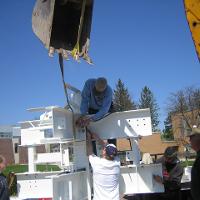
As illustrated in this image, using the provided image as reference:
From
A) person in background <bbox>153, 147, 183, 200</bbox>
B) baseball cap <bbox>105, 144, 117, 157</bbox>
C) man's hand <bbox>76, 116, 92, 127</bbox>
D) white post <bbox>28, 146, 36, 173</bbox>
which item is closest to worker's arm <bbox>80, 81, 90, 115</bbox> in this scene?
man's hand <bbox>76, 116, 92, 127</bbox>

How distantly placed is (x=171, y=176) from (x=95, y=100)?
Answer: 7.57 feet

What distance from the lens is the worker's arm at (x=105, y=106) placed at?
6.88m

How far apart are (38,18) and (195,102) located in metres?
62.0

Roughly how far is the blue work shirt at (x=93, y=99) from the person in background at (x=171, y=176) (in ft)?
6.51

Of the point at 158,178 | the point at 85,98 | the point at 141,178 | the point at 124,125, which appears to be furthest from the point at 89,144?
the point at 158,178

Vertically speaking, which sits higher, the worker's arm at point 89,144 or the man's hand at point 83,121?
the man's hand at point 83,121

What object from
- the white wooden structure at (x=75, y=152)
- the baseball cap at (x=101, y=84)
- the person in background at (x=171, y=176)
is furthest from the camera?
the person in background at (x=171, y=176)

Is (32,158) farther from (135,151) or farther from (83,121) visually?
(135,151)

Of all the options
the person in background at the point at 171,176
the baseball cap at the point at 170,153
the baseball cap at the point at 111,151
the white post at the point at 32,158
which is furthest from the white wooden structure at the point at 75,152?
the baseball cap at the point at 170,153

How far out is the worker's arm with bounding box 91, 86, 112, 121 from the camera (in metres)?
6.88

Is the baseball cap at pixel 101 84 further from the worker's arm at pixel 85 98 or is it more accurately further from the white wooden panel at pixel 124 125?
the white wooden panel at pixel 124 125

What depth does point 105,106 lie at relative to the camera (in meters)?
6.99

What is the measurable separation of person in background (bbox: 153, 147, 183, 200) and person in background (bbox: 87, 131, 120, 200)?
63.6 inches

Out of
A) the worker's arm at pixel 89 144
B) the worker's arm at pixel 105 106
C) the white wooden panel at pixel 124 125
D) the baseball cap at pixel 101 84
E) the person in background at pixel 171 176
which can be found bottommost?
the person in background at pixel 171 176
